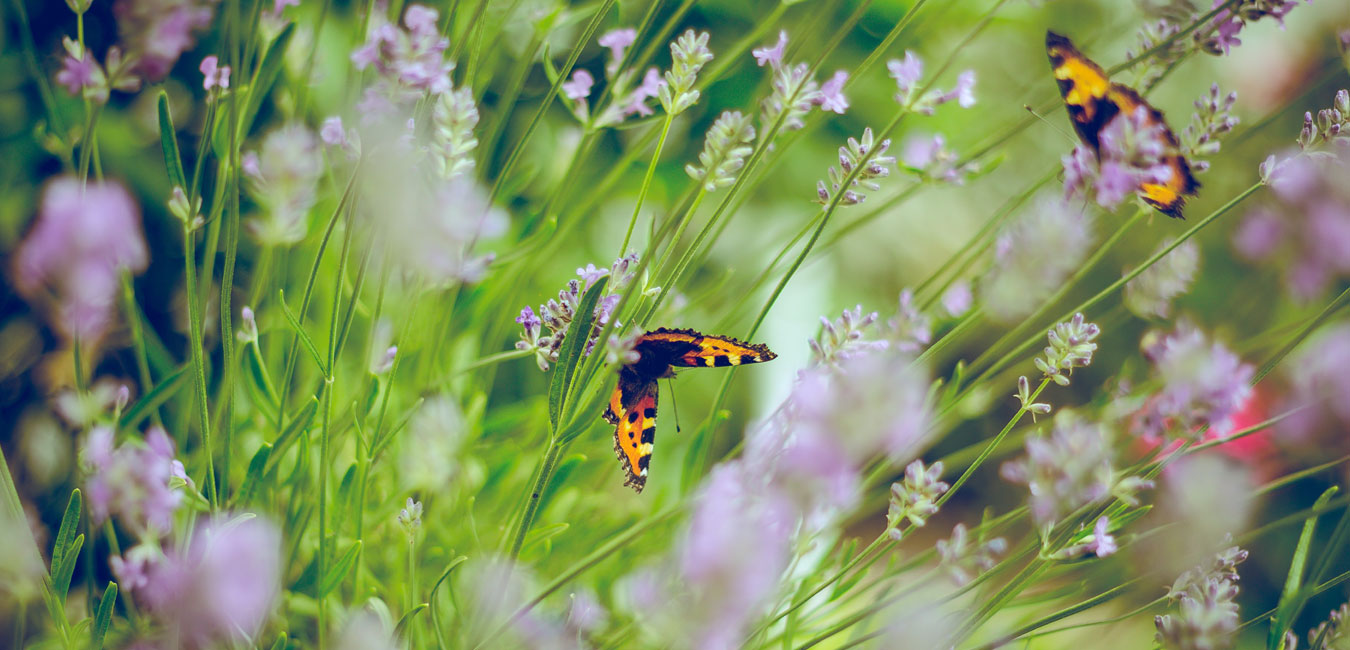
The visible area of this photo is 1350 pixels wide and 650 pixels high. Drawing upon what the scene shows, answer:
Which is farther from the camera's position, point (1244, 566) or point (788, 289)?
point (1244, 566)

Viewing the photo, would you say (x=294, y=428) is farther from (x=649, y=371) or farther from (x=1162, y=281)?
(x=1162, y=281)

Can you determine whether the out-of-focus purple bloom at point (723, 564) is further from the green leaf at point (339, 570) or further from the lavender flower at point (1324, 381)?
the lavender flower at point (1324, 381)

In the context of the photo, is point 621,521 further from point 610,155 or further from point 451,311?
point 610,155

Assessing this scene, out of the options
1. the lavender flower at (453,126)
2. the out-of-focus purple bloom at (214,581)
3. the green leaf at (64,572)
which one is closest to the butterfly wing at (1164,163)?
the lavender flower at (453,126)

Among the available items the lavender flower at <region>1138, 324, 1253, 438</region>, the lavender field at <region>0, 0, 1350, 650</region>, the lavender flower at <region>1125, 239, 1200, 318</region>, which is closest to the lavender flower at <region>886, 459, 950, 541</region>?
the lavender field at <region>0, 0, 1350, 650</region>

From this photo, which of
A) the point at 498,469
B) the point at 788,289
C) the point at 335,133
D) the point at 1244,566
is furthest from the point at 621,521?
the point at 1244,566

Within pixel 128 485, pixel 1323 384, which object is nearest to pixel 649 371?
pixel 128 485
